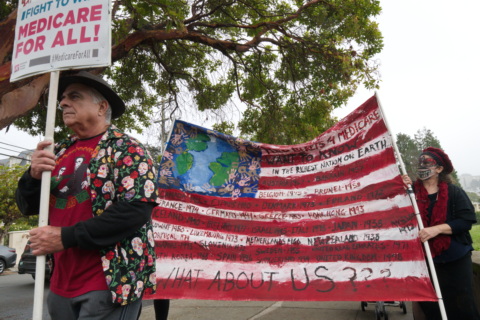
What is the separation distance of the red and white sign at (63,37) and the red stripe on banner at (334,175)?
2282 mm

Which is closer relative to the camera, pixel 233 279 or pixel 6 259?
pixel 233 279

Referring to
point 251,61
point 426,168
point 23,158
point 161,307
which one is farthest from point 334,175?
point 23,158

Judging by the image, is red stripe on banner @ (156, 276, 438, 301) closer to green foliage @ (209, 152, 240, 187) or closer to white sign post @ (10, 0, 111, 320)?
green foliage @ (209, 152, 240, 187)

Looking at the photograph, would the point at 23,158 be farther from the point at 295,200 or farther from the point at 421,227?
the point at 421,227

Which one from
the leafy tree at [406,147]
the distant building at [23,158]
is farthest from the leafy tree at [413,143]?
the distant building at [23,158]

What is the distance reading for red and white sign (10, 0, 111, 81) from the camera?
1.89 meters

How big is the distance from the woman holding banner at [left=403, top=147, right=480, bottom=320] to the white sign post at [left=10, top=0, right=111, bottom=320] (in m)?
2.67

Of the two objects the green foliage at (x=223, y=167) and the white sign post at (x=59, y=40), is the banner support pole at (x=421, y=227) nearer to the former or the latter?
the green foliage at (x=223, y=167)

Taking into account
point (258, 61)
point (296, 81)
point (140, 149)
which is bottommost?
point (140, 149)

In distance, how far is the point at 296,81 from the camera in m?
7.92

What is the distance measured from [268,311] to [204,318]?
990 millimetres

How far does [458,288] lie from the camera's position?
303 centimetres

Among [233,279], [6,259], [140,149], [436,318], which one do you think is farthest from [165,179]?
[6,259]

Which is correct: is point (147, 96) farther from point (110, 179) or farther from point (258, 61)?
point (110, 179)
